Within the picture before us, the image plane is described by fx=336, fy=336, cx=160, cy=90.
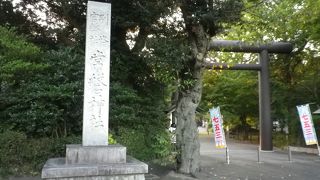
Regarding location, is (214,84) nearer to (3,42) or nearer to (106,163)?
(3,42)

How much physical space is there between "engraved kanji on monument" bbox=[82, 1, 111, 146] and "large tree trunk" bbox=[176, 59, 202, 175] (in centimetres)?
543

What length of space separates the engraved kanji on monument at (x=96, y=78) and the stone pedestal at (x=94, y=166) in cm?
37

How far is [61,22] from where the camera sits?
583 inches

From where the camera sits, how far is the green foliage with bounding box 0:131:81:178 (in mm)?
10281

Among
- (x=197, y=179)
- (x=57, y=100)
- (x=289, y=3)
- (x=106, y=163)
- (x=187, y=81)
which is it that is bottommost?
(x=197, y=179)

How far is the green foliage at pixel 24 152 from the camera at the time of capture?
405 inches

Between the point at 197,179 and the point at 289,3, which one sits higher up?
the point at 289,3

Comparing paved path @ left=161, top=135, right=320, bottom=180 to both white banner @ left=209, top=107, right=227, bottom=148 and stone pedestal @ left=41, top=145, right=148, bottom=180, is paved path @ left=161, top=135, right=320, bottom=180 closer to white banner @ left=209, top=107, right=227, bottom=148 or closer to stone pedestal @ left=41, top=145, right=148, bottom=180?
white banner @ left=209, top=107, right=227, bottom=148

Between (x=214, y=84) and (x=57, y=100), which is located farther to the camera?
(x=214, y=84)

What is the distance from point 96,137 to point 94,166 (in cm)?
90

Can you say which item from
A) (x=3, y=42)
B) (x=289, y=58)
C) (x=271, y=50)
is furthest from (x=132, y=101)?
(x=289, y=58)

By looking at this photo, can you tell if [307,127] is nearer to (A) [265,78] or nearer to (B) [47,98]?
(A) [265,78]

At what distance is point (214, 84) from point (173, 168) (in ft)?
55.1

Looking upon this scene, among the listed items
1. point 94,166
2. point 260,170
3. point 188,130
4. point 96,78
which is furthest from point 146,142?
point 94,166
